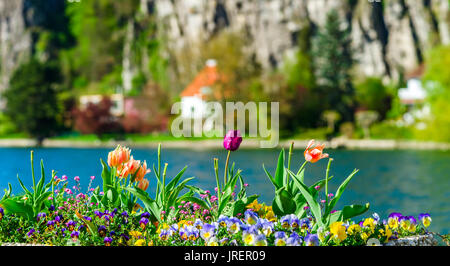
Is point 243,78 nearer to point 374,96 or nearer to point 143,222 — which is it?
point 374,96

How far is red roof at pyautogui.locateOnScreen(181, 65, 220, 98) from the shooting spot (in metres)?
36.1

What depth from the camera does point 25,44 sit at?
6369cm

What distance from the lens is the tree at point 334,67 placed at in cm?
3703

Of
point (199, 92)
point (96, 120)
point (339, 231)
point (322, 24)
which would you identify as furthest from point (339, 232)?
point (322, 24)

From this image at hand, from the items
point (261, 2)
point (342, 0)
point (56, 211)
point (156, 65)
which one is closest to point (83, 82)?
point (156, 65)

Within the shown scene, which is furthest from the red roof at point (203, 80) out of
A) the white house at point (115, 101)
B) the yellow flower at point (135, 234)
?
the yellow flower at point (135, 234)

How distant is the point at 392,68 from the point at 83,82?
28078mm

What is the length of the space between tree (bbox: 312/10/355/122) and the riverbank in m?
4.60

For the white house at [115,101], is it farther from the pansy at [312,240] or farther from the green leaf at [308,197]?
the pansy at [312,240]

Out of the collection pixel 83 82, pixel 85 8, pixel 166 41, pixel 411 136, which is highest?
pixel 85 8

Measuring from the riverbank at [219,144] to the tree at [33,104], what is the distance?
1.08 metres

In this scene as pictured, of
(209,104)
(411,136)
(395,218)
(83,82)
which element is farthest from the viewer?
(83,82)
